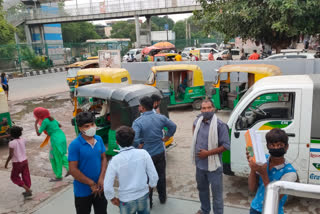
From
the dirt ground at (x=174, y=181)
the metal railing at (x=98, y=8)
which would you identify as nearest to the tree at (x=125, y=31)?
the metal railing at (x=98, y=8)

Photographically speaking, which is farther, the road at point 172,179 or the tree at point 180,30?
the tree at point 180,30

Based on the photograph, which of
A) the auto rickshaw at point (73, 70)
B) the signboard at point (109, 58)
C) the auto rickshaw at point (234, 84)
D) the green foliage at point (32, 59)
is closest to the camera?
the auto rickshaw at point (234, 84)

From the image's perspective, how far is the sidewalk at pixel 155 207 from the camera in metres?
4.34

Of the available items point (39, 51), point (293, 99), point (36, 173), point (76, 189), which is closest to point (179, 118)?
point (36, 173)

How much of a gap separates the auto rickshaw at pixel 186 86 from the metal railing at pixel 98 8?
21392 mm

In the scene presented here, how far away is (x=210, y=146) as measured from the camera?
3.61m

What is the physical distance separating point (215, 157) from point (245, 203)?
139cm

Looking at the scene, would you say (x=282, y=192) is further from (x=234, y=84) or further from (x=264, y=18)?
(x=264, y=18)

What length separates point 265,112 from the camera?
4.86 m

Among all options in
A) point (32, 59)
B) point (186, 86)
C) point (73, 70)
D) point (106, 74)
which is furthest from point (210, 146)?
point (32, 59)

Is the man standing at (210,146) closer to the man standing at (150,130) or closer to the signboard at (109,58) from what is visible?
the man standing at (150,130)

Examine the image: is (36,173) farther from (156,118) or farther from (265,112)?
(265,112)

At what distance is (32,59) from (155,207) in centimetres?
2595

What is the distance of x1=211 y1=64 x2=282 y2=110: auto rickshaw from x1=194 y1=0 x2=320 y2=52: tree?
8.69ft
